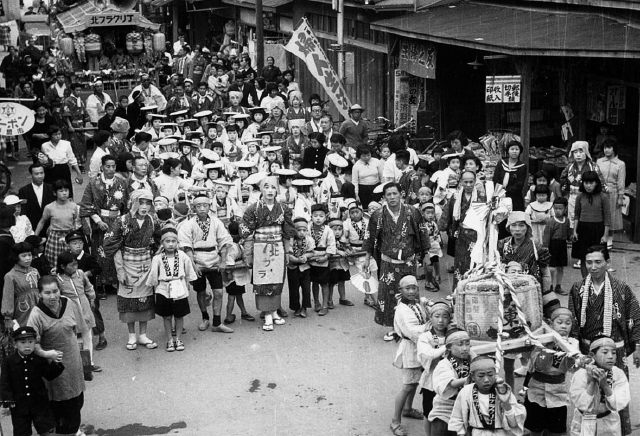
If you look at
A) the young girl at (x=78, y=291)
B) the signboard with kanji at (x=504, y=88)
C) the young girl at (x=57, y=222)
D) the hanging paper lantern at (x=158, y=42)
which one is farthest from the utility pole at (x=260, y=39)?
the young girl at (x=78, y=291)

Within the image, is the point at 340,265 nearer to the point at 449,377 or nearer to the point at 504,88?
the point at 449,377

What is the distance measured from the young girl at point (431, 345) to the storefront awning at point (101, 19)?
75.8ft

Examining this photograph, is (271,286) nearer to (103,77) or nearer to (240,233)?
(240,233)

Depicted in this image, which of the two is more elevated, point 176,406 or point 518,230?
point 518,230

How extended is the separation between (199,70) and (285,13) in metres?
2.89

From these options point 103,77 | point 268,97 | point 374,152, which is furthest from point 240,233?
point 103,77

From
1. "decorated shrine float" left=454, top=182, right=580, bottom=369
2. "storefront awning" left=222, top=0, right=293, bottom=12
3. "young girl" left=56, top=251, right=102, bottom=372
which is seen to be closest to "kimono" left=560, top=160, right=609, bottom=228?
Result: "decorated shrine float" left=454, top=182, right=580, bottom=369

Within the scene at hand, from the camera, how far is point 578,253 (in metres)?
12.2

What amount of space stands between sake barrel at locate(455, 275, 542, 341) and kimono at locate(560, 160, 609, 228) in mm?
5094

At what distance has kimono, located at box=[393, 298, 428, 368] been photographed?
838 cm

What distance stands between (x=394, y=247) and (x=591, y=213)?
2766 millimetres

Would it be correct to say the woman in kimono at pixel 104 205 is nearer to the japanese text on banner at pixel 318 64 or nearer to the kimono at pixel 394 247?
the kimono at pixel 394 247

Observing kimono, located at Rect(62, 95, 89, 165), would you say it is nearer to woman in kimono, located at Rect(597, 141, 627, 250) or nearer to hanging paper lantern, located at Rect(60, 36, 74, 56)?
hanging paper lantern, located at Rect(60, 36, 74, 56)

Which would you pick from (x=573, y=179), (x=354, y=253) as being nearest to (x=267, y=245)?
(x=354, y=253)
